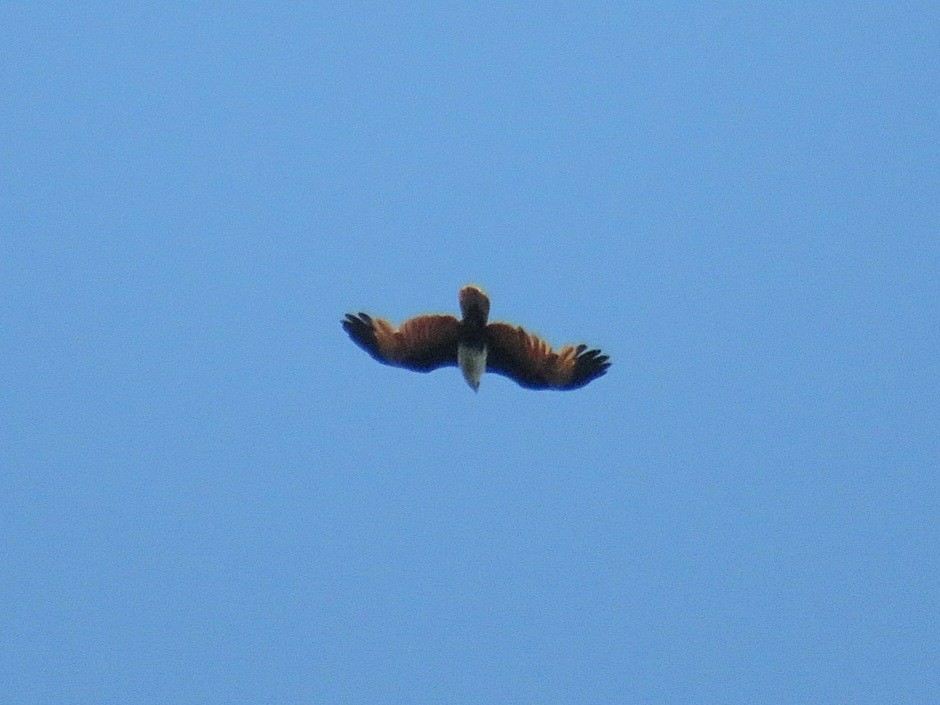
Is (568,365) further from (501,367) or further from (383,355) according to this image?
(383,355)

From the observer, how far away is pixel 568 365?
11320 mm

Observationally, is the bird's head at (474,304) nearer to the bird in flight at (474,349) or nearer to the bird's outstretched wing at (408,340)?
the bird in flight at (474,349)

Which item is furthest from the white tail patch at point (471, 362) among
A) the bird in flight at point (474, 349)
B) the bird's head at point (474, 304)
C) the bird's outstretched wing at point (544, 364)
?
the bird's head at point (474, 304)

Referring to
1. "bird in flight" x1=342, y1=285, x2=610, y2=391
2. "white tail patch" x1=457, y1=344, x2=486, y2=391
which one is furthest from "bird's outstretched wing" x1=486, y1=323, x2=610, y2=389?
"white tail patch" x1=457, y1=344, x2=486, y2=391

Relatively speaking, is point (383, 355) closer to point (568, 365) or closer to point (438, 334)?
point (438, 334)

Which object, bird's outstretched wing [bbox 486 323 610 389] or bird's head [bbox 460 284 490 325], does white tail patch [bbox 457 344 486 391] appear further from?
bird's head [bbox 460 284 490 325]

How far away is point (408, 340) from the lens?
11031 millimetres

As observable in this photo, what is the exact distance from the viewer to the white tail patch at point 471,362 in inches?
428

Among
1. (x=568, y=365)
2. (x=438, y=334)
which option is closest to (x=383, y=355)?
(x=438, y=334)

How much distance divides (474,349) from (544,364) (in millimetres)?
601

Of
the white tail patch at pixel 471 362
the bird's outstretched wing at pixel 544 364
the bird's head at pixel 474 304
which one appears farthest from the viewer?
the bird's outstretched wing at pixel 544 364

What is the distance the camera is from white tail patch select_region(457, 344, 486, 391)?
1088 cm

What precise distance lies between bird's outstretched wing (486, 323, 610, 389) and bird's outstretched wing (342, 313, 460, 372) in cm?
34

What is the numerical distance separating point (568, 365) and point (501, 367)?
1.61 ft
